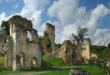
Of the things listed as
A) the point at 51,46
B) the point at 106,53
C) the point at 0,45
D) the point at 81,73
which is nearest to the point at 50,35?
the point at 51,46

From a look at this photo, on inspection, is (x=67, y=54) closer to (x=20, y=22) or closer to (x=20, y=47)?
(x=20, y=47)

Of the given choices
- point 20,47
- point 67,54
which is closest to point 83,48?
point 67,54

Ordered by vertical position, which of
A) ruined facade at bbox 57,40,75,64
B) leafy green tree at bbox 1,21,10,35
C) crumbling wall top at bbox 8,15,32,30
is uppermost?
leafy green tree at bbox 1,21,10,35

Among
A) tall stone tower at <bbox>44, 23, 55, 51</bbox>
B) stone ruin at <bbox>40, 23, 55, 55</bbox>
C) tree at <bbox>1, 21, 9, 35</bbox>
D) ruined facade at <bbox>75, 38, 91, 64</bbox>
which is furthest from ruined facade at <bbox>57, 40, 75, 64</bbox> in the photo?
tree at <bbox>1, 21, 9, 35</bbox>

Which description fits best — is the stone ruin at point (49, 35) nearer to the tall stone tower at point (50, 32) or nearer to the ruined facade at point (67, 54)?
the tall stone tower at point (50, 32)

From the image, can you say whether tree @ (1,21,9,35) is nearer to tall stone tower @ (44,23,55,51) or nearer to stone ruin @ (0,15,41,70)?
tall stone tower @ (44,23,55,51)

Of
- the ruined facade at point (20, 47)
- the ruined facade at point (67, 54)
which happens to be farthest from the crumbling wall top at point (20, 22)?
the ruined facade at point (67, 54)

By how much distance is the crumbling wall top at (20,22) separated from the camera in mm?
20364

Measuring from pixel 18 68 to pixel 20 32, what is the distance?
536 centimetres

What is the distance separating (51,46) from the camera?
50.0 m

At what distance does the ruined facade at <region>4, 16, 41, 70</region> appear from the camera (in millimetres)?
19656

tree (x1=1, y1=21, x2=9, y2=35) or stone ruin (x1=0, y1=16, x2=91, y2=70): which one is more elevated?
tree (x1=1, y1=21, x2=9, y2=35)

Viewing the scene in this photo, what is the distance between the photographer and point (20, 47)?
20.5 metres

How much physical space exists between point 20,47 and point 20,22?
381 centimetres
